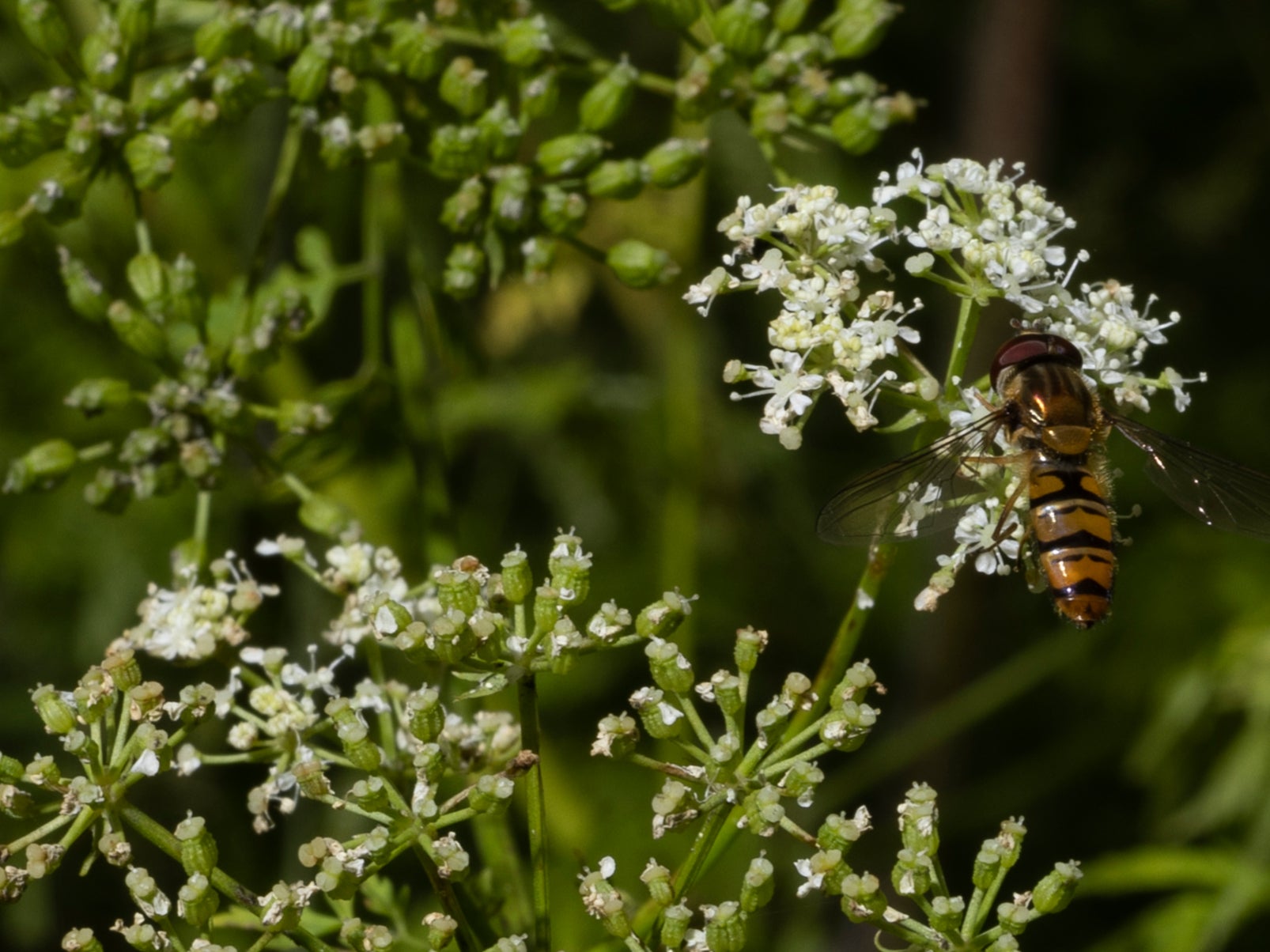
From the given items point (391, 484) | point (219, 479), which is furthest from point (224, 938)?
point (391, 484)

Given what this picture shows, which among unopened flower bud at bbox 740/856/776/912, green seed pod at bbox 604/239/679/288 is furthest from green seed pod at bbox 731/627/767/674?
green seed pod at bbox 604/239/679/288

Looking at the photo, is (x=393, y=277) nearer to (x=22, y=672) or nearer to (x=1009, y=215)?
(x=1009, y=215)

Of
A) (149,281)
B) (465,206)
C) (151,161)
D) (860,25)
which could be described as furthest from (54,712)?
(860,25)

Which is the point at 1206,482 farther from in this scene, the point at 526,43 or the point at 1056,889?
the point at 526,43

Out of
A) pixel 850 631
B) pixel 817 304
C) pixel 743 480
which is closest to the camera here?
pixel 817 304

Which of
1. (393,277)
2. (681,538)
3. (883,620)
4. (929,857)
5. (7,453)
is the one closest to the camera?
(929,857)
